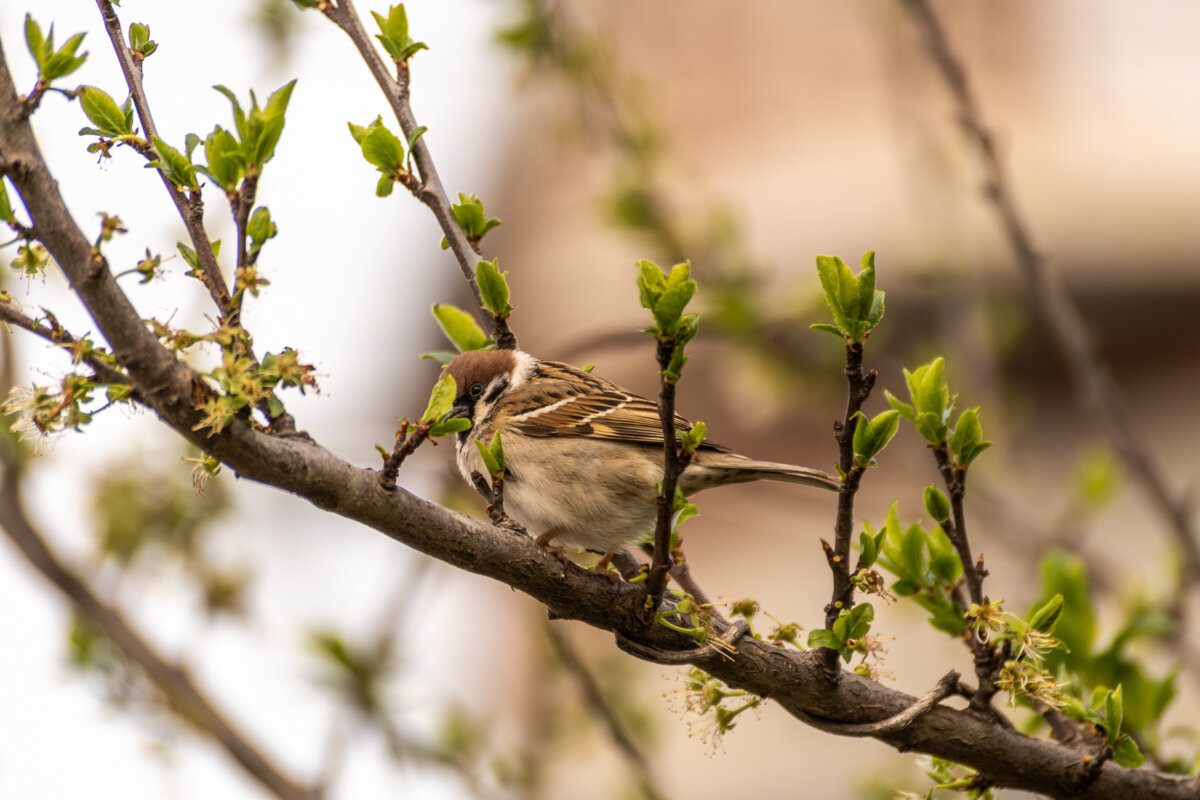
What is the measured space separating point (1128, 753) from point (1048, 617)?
263 mm

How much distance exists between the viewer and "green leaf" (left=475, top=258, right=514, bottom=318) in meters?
1.82

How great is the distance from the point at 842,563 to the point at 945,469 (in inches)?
11.1

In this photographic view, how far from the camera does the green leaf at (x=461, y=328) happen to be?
2119 mm

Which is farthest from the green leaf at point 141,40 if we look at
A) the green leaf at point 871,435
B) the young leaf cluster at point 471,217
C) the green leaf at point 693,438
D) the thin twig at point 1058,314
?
the thin twig at point 1058,314

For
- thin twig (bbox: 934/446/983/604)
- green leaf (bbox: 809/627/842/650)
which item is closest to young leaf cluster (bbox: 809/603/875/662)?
green leaf (bbox: 809/627/842/650)

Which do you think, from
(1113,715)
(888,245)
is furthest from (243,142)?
(888,245)

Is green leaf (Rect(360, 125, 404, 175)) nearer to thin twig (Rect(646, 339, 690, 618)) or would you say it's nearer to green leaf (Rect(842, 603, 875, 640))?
thin twig (Rect(646, 339, 690, 618))

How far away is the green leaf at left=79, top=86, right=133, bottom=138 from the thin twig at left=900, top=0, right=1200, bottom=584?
1.86m

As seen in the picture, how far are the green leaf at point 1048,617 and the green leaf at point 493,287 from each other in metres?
0.95

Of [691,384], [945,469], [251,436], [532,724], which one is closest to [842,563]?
[945,469]

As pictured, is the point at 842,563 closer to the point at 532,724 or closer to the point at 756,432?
the point at 532,724

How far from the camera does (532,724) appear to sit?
375 centimetres

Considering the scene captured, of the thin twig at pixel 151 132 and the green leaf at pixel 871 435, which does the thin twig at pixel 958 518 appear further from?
the thin twig at pixel 151 132

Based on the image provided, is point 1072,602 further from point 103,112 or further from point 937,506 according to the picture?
point 103,112
